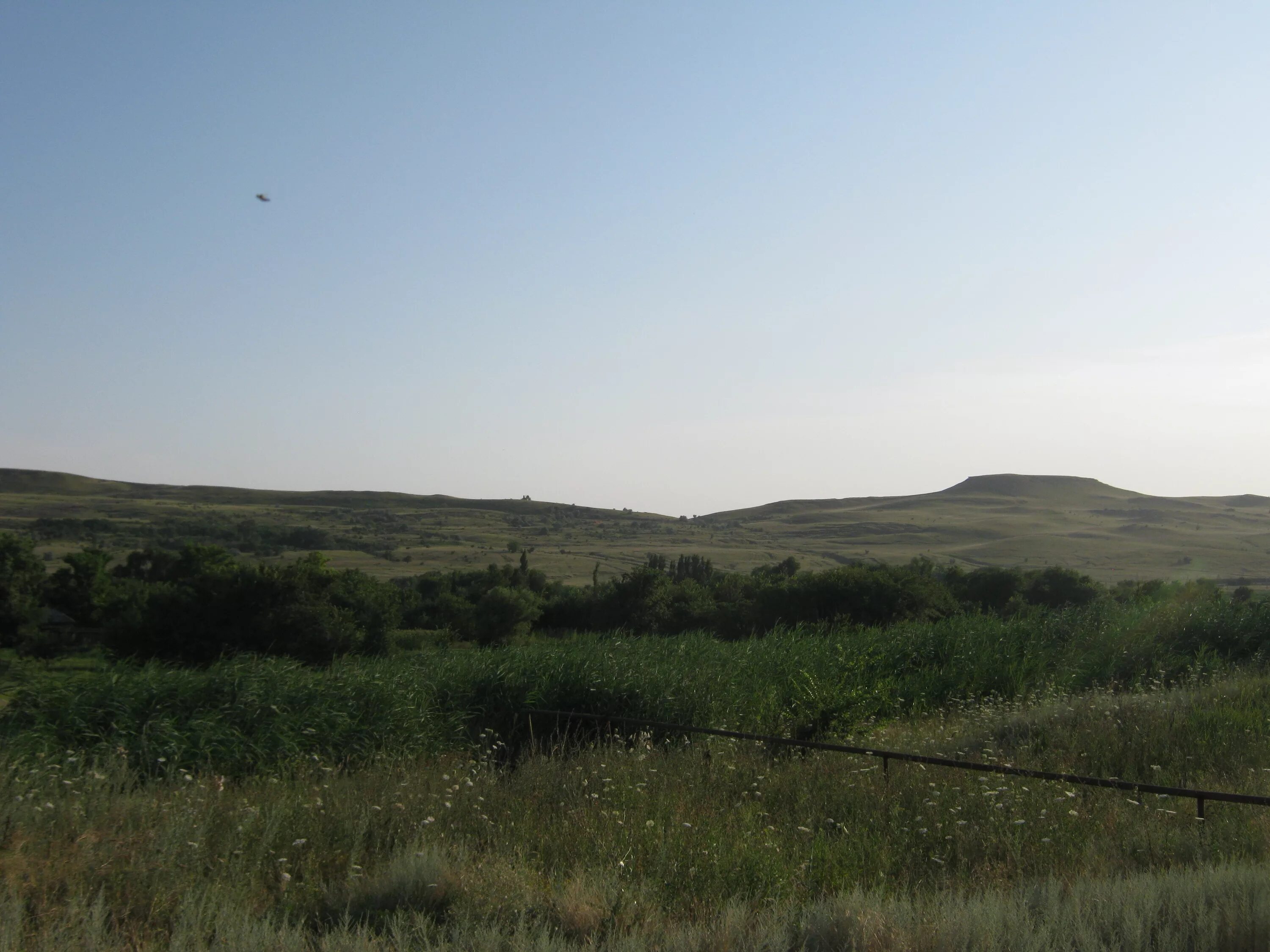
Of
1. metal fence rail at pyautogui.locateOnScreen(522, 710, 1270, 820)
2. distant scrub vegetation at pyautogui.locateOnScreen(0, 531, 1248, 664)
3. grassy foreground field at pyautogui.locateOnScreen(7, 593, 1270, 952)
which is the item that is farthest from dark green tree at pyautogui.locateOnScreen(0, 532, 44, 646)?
metal fence rail at pyautogui.locateOnScreen(522, 710, 1270, 820)

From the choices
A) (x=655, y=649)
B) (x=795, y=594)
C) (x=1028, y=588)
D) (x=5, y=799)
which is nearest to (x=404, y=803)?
(x=5, y=799)

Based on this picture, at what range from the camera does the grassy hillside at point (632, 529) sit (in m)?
80.1

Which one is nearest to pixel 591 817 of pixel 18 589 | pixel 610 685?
pixel 610 685

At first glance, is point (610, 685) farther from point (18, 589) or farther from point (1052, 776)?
point (18, 589)

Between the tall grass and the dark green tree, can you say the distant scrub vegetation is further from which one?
the tall grass

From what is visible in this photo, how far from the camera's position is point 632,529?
12144cm

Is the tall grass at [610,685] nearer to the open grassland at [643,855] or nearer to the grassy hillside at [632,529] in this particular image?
the open grassland at [643,855]

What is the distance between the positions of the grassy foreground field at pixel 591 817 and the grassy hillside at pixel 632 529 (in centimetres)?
5496

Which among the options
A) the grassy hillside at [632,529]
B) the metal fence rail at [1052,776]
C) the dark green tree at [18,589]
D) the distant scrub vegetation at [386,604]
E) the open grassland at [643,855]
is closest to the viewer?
the open grassland at [643,855]

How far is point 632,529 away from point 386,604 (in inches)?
3497

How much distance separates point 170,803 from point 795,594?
25.3m

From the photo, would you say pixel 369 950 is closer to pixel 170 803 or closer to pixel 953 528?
pixel 170 803

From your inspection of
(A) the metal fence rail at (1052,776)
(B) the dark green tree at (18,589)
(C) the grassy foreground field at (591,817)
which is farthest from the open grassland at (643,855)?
(B) the dark green tree at (18,589)

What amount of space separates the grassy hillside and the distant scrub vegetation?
2802 cm
